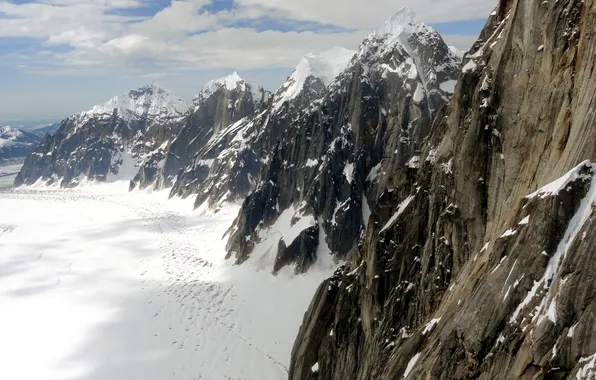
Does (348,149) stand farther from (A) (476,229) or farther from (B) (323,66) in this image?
(A) (476,229)

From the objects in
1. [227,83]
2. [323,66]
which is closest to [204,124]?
[227,83]

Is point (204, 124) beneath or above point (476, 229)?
above


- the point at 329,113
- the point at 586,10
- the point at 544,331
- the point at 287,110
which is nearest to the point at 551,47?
the point at 586,10

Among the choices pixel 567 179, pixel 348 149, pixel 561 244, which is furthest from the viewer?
pixel 348 149

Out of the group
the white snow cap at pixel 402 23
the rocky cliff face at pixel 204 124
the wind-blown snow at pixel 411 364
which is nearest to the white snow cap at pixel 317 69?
the white snow cap at pixel 402 23

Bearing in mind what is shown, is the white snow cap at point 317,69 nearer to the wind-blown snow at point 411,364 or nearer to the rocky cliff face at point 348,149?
the rocky cliff face at point 348,149
